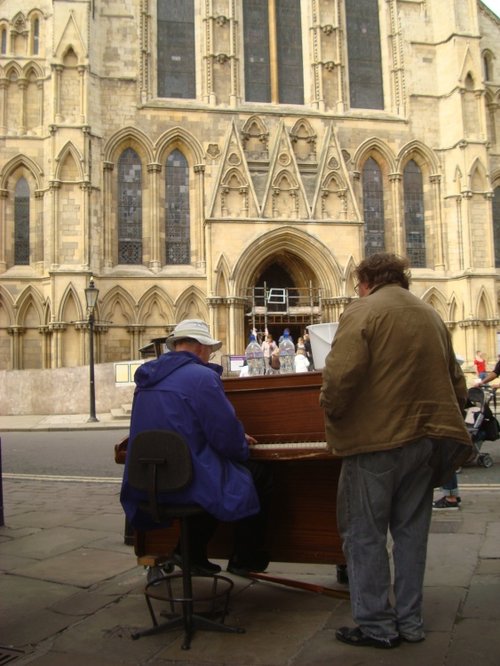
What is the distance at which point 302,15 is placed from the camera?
2591cm

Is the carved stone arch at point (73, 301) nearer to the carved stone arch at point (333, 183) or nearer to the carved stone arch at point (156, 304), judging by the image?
the carved stone arch at point (156, 304)

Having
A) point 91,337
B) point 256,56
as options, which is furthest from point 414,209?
point 91,337

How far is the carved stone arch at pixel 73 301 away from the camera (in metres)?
22.0

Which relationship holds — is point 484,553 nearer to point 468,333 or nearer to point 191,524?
point 191,524

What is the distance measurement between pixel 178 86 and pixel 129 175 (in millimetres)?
3923

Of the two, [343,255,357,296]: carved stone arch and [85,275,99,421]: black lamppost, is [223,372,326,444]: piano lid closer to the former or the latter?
[85,275,99,421]: black lamppost

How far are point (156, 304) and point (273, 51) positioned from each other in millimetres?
10834

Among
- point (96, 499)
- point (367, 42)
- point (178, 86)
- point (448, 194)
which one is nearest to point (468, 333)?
point (448, 194)

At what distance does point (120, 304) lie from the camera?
917 inches

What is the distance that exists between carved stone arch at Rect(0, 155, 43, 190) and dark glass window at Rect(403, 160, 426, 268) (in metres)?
13.8

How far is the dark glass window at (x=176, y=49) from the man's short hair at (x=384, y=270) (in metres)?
23.2

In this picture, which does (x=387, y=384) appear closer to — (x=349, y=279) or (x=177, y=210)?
(x=349, y=279)

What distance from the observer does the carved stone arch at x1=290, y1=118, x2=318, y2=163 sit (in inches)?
990

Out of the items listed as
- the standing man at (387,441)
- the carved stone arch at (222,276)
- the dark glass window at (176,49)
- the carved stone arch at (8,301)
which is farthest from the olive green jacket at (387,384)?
the dark glass window at (176,49)
